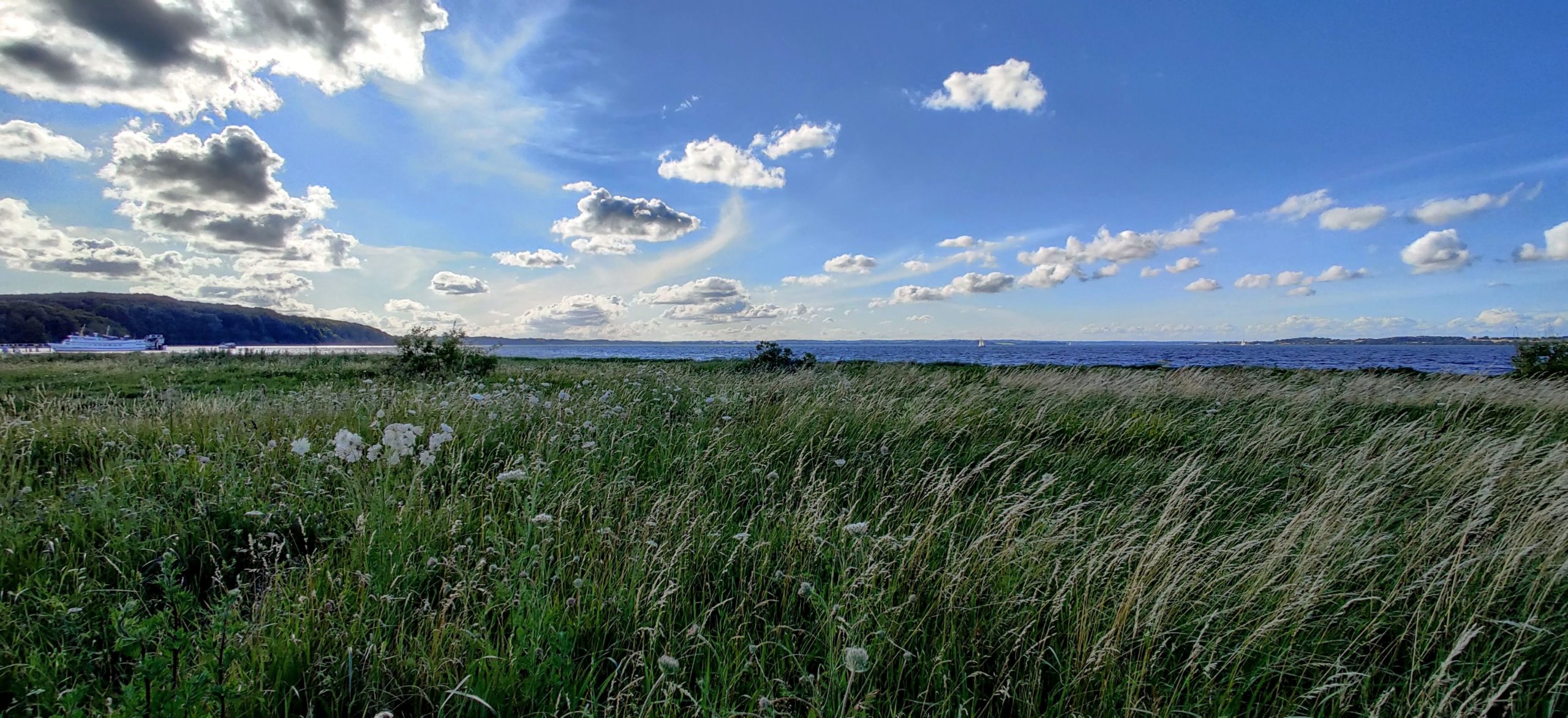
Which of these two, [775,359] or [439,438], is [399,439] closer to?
[439,438]

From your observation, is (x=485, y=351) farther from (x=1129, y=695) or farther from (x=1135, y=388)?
(x=1129, y=695)

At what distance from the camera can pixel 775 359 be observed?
21203mm

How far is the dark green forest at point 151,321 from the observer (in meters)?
86.1

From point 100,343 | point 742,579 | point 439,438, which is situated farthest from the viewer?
point 100,343

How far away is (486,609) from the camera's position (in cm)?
241

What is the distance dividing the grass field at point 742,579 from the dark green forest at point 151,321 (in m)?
85.4

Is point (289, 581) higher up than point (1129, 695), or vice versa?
point (289, 581)

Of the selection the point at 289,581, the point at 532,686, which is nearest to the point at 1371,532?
the point at 532,686

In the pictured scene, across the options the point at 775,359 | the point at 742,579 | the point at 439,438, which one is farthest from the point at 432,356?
the point at 742,579

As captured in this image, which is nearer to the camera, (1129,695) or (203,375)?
(1129,695)

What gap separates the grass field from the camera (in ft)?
7.03

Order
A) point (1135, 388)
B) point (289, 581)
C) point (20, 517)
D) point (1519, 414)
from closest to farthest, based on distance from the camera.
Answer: point (289, 581) < point (20, 517) < point (1519, 414) < point (1135, 388)

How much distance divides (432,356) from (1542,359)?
122ft

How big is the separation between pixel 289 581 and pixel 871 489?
13.2 ft
